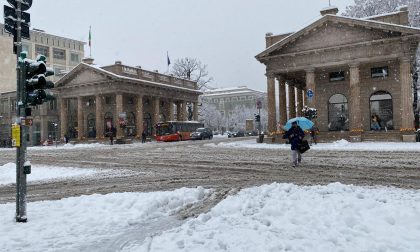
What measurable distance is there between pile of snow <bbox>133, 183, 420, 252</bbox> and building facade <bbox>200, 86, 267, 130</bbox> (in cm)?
9956

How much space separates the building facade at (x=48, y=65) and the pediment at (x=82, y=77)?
19.9 ft

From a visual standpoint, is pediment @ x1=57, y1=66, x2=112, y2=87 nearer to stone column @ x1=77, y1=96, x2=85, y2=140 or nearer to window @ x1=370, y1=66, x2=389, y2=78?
stone column @ x1=77, y1=96, x2=85, y2=140

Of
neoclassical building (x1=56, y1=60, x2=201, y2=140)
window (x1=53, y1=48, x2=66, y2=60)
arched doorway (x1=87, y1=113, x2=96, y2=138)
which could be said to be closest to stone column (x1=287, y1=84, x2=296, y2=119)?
neoclassical building (x1=56, y1=60, x2=201, y2=140)

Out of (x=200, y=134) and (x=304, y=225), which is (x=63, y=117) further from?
(x=304, y=225)

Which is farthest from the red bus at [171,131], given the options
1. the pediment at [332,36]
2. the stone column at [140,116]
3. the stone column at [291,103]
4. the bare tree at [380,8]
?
the bare tree at [380,8]

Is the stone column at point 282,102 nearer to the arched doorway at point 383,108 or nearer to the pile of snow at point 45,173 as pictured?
the arched doorway at point 383,108

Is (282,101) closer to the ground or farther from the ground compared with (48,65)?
closer to the ground

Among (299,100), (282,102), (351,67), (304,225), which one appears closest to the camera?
(304,225)

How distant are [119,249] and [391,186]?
22.4 feet

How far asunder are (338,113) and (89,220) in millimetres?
30569

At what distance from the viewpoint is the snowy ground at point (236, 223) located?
203 inches

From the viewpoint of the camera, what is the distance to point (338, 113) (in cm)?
3409

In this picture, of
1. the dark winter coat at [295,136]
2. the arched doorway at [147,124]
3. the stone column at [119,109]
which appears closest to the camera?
the dark winter coat at [295,136]

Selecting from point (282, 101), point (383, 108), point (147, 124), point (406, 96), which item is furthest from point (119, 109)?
point (406, 96)
